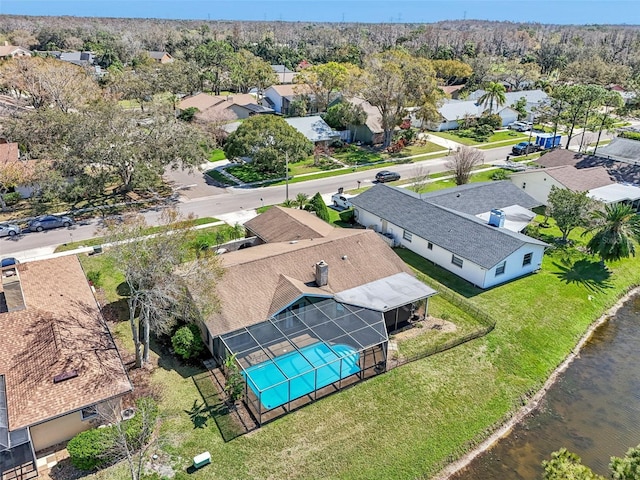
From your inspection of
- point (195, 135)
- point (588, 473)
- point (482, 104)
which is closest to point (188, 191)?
point (195, 135)

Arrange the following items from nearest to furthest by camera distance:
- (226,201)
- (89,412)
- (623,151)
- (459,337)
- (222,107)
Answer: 1. (89,412)
2. (459,337)
3. (226,201)
4. (623,151)
5. (222,107)

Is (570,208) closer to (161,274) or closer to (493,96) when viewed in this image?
(161,274)

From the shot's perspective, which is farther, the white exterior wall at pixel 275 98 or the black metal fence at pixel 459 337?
the white exterior wall at pixel 275 98

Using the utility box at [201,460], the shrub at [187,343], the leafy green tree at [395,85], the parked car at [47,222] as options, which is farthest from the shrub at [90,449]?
the leafy green tree at [395,85]

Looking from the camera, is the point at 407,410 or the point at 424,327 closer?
the point at 407,410

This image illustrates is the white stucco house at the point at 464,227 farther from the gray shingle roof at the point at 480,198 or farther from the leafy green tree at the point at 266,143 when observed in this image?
the leafy green tree at the point at 266,143

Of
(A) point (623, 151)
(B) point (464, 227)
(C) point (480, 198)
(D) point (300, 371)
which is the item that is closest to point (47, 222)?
(D) point (300, 371)

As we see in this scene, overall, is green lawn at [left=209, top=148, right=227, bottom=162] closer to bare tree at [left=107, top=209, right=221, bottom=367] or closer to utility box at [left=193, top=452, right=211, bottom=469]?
bare tree at [left=107, top=209, right=221, bottom=367]
